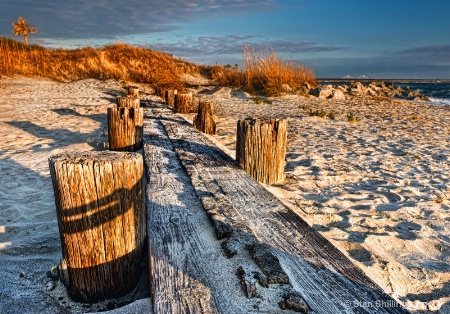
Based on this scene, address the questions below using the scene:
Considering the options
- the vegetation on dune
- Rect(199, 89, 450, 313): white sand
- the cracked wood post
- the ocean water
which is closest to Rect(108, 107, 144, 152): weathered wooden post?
Rect(199, 89, 450, 313): white sand

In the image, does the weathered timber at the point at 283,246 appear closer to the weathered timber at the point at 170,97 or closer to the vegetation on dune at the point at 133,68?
the weathered timber at the point at 170,97

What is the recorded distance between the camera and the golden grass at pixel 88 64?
55.3ft

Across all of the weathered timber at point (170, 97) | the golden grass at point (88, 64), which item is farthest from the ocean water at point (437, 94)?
the weathered timber at point (170, 97)

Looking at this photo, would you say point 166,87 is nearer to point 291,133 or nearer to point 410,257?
point 291,133

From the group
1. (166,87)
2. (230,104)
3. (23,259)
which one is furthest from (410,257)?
(166,87)

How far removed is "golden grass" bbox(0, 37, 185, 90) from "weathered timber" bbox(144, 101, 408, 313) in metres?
13.4

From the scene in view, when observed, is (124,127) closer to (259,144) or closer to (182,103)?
(259,144)

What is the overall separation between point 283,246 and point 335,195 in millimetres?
2257

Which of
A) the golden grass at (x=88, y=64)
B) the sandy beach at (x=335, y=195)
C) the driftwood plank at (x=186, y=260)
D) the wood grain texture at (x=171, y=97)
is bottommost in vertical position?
the sandy beach at (x=335, y=195)

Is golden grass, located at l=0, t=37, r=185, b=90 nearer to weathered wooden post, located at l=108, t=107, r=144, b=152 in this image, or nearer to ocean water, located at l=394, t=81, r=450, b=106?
weathered wooden post, located at l=108, t=107, r=144, b=152

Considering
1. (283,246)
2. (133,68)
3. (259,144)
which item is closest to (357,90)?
(133,68)

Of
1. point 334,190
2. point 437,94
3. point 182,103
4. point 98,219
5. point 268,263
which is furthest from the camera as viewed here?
point 437,94

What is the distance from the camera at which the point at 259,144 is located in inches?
143

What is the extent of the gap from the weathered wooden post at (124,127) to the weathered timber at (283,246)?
1738 mm
